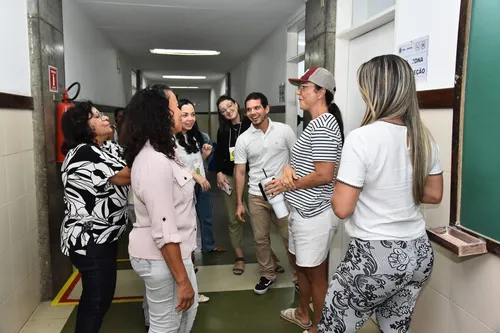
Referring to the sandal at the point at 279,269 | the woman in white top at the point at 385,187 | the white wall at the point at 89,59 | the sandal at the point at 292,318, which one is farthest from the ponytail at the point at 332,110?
the white wall at the point at 89,59

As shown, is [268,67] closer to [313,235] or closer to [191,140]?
[191,140]

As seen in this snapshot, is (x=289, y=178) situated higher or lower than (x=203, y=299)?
higher

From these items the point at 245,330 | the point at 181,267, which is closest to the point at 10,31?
the point at 181,267

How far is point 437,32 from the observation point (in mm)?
1834

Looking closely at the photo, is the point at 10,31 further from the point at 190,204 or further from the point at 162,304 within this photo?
the point at 162,304

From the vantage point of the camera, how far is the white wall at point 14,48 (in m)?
2.33

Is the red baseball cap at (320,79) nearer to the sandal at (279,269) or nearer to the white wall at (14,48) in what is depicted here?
the white wall at (14,48)

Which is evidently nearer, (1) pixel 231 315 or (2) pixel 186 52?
(1) pixel 231 315

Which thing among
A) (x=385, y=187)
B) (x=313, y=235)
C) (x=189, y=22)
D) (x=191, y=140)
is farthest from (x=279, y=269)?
(x=189, y=22)

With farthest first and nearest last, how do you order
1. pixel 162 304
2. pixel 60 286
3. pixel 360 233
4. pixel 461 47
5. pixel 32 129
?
pixel 60 286 → pixel 32 129 → pixel 461 47 → pixel 162 304 → pixel 360 233

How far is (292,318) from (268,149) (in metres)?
1.16

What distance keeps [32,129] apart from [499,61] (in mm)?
2692

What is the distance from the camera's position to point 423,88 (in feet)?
6.45

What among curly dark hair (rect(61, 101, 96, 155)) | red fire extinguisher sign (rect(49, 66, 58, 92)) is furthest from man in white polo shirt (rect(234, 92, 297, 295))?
red fire extinguisher sign (rect(49, 66, 58, 92))
